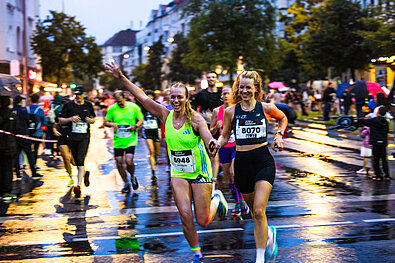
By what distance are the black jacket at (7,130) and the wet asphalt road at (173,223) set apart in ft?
3.02

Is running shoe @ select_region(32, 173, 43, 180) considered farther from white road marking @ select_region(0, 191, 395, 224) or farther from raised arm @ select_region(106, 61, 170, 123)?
raised arm @ select_region(106, 61, 170, 123)

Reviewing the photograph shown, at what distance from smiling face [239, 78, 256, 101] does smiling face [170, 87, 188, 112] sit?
0.59 metres

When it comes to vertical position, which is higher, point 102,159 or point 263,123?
point 263,123

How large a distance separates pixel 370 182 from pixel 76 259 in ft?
23.7

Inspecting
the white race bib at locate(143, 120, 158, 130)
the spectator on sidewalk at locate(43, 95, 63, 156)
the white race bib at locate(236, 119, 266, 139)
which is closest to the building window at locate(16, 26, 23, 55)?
the spectator on sidewalk at locate(43, 95, 63, 156)

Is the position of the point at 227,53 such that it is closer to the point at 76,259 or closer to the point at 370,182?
the point at 370,182

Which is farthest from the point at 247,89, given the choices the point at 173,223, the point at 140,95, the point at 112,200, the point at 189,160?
the point at 112,200

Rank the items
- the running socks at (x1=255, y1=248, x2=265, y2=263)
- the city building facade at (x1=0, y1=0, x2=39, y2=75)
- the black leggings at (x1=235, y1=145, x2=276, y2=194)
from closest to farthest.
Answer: the running socks at (x1=255, y1=248, x2=265, y2=263)
the black leggings at (x1=235, y1=145, x2=276, y2=194)
the city building facade at (x1=0, y1=0, x2=39, y2=75)

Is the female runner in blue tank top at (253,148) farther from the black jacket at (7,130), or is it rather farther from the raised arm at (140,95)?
the black jacket at (7,130)

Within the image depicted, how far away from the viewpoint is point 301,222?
828 centimetres

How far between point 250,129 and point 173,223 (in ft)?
9.06

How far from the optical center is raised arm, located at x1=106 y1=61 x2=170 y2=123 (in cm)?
640

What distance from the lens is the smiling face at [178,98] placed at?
623 cm

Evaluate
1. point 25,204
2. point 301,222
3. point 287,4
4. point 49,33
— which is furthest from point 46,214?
point 287,4
